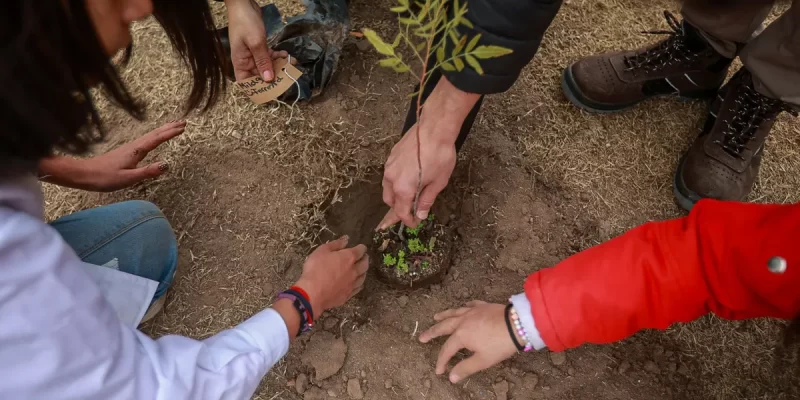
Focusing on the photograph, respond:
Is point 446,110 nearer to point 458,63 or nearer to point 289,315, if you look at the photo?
point 458,63

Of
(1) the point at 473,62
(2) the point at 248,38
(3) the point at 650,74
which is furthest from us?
(3) the point at 650,74

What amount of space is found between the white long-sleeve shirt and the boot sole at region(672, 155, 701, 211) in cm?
164

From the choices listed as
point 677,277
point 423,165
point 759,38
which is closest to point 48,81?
point 423,165

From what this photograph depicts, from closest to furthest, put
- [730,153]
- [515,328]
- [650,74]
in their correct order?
1. [515,328]
2. [730,153]
3. [650,74]

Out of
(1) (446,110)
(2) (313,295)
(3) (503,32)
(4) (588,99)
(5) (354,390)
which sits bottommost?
(5) (354,390)

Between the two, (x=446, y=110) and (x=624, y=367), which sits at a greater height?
(x=446, y=110)

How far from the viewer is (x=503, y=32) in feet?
3.56

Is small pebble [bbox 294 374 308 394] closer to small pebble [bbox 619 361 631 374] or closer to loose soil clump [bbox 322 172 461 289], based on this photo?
loose soil clump [bbox 322 172 461 289]

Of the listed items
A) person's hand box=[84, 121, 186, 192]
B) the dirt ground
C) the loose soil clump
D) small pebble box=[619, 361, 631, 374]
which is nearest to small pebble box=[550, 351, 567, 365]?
the dirt ground

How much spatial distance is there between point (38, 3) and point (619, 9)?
217 cm

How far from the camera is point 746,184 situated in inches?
70.2

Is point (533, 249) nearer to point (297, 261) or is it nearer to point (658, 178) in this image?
point (658, 178)

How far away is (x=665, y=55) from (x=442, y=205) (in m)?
1.03

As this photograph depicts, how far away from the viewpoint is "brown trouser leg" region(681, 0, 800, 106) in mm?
1433
